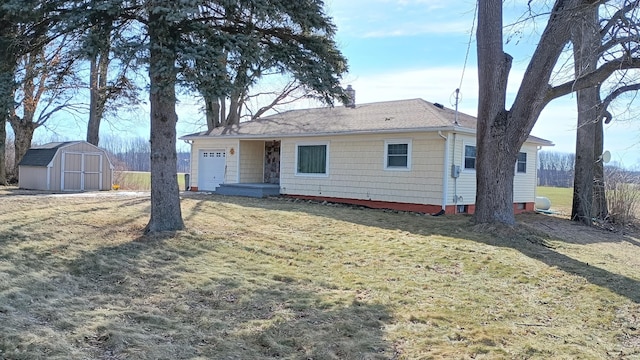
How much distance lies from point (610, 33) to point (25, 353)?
483 inches

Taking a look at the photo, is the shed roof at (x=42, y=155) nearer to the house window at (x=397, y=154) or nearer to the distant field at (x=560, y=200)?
the house window at (x=397, y=154)

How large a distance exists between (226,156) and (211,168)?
116 cm

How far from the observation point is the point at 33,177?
1916cm

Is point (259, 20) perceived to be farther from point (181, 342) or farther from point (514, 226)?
point (514, 226)

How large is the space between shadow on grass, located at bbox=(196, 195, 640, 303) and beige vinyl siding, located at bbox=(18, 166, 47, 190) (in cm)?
948

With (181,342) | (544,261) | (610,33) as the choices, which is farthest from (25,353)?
(610,33)

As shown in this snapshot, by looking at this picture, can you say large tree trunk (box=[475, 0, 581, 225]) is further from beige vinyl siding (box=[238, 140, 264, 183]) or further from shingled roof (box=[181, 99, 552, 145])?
beige vinyl siding (box=[238, 140, 264, 183])

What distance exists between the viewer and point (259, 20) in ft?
28.5

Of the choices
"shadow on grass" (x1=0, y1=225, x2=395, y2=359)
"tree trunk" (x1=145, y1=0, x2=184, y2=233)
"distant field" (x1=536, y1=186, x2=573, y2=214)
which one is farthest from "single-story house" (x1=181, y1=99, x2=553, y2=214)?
"shadow on grass" (x1=0, y1=225, x2=395, y2=359)

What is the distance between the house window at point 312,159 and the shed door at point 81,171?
30.1ft

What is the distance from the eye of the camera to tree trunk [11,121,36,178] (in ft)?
A: 74.7

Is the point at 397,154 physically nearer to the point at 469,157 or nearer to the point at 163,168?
the point at 469,157

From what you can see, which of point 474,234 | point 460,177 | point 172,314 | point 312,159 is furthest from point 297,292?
point 312,159

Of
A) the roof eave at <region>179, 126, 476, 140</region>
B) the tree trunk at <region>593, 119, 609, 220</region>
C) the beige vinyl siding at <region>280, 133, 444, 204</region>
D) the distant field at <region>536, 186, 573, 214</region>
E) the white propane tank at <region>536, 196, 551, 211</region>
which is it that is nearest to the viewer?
the roof eave at <region>179, 126, 476, 140</region>
